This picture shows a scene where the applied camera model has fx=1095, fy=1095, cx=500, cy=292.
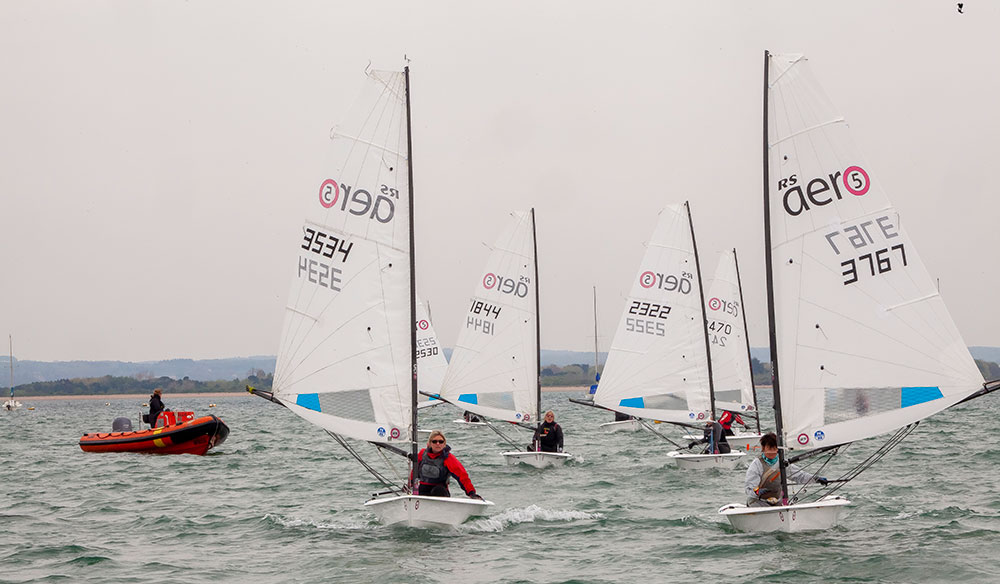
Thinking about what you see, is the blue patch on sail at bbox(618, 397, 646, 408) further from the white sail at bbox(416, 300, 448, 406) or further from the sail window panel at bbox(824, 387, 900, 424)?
the white sail at bbox(416, 300, 448, 406)

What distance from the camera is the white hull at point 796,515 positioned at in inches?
514

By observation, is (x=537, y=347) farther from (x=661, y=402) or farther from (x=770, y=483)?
(x=770, y=483)

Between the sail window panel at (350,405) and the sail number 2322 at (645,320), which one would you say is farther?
the sail number 2322 at (645,320)

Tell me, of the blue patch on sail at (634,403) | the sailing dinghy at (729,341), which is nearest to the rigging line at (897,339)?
the blue patch on sail at (634,403)

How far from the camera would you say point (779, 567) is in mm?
12047

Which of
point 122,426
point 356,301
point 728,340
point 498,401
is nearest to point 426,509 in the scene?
point 356,301

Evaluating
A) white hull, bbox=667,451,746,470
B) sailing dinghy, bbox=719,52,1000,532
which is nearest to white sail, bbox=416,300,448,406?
white hull, bbox=667,451,746,470

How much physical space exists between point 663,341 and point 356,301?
12.9 metres

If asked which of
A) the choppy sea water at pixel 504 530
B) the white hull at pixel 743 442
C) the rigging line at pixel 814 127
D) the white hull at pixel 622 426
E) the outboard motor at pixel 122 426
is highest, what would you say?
the rigging line at pixel 814 127

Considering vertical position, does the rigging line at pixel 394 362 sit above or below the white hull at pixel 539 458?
above

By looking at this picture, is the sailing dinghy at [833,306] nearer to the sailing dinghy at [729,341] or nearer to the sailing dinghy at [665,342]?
the sailing dinghy at [665,342]

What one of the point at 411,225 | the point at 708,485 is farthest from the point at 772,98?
the point at 708,485

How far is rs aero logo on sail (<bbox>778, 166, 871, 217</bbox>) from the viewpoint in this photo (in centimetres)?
1340

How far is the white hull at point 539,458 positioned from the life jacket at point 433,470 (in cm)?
995
